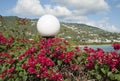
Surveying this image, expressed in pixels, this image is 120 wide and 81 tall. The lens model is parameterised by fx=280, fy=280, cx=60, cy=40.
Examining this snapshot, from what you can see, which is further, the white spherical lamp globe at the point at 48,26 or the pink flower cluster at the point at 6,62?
the white spherical lamp globe at the point at 48,26

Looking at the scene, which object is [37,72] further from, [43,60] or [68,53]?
[68,53]

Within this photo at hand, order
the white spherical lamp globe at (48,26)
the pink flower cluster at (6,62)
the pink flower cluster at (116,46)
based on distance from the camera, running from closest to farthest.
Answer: the pink flower cluster at (116,46) < the pink flower cluster at (6,62) < the white spherical lamp globe at (48,26)

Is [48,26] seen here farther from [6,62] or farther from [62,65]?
[62,65]

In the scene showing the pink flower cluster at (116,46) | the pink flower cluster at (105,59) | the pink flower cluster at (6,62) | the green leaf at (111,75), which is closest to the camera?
the green leaf at (111,75)

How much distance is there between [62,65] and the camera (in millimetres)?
6805

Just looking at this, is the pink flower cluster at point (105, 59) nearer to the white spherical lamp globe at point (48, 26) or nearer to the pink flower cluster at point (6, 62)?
the pink flower cluster at point (6, 62)

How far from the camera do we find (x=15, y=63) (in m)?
7.04

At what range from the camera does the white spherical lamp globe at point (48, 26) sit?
9953 millimetres

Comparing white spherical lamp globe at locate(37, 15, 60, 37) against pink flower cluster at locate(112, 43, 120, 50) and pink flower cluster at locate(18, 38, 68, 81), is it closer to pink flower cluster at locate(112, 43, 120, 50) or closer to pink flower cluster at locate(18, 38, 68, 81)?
pink flower cluster at locate(18, 38, 68, 81)

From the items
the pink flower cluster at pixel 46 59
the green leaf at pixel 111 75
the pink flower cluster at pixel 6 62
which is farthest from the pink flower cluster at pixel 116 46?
the pink flower cluster at pixel 6 62

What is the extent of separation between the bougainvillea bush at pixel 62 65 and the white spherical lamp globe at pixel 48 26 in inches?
96.0

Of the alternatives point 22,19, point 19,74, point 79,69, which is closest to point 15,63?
point 19,74

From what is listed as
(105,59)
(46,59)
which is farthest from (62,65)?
(105,59)

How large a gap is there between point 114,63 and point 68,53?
4.14 ft
